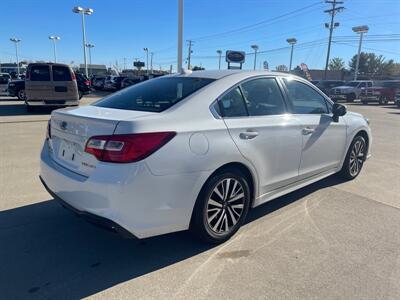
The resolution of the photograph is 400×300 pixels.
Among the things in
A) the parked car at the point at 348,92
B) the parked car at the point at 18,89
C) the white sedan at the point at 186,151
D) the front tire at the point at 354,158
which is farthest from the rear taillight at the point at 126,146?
the parked car at the point at 348,92

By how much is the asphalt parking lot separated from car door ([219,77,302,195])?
24.1 inches

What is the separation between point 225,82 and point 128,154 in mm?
1449

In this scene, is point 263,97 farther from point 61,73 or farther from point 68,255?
point 61,73

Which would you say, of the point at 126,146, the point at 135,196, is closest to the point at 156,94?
the point at 126,146

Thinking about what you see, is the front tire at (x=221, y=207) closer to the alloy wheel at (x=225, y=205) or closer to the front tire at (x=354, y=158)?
the alloy wheel at (x=225, y=205)

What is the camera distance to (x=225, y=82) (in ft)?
12.1

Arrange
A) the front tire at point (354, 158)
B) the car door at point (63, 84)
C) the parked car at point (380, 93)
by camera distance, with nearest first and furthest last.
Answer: the front tire at point (354, 158) < the car door at point (63, 84) < the parked car at point (380, 93)

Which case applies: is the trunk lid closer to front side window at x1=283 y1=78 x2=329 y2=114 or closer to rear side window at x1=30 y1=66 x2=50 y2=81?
front side window at x1=283 y1=78 x2=329 y2=114

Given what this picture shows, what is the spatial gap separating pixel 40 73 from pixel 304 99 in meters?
11.9

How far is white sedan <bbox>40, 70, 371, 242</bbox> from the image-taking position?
280 cm

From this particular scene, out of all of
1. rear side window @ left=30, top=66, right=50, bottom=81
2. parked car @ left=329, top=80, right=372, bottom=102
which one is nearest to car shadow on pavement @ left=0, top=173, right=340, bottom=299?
rear side window @ left=30, top=66, right=50, bottom=81

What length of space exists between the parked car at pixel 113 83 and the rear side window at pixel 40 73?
20.8 m

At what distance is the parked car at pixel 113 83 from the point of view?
34.8 m

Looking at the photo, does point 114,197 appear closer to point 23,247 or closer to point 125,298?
point 125,298
